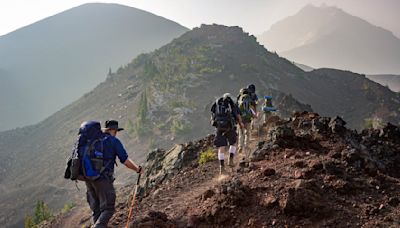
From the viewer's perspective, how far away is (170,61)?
82062mm

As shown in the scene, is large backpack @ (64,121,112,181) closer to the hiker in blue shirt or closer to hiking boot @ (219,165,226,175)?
the hiker in blue shirt

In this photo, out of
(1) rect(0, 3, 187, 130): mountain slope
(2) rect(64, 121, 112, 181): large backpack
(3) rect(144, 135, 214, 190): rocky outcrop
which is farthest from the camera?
(1) rect(0, 3, 187, 130): mountain slope

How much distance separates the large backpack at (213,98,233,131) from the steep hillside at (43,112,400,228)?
1.03 m

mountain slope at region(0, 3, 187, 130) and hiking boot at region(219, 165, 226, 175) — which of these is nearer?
hiking boot at region(219, 165, 226, 175)

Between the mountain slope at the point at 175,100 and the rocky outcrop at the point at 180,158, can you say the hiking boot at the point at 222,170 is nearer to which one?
the rocky outcrop at the point at 180,158

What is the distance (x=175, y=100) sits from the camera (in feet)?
209

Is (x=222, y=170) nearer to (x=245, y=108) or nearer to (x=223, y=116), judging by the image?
(x=223, y=116)

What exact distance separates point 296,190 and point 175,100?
191ft

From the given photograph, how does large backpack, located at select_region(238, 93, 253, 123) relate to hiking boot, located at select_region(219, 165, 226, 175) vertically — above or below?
above

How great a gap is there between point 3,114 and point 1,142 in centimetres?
6098

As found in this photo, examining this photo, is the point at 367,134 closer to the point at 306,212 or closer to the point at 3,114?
the point at 306,212

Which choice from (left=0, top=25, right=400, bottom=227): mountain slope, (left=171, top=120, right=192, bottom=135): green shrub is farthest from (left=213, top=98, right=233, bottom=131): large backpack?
(left=171, top=120, right=192, bottom=135): green shrub

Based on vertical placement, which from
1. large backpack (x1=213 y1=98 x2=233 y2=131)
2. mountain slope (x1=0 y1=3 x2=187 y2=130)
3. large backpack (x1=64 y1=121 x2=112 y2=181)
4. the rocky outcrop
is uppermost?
mountain slope (x1=0 y1=3 x2=187 y2=130)

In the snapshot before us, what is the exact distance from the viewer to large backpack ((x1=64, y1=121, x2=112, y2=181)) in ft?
Answer: 18.2
